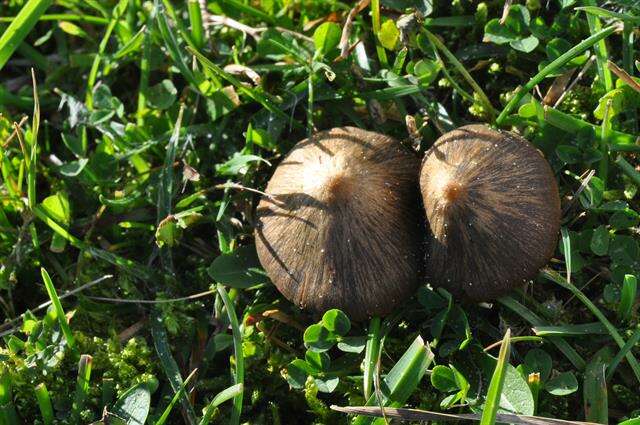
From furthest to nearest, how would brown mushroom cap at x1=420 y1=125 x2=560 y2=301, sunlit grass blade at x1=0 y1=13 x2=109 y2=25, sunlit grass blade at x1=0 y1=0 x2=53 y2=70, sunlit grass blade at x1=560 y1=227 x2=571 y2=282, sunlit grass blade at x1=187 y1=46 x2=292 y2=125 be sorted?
sunlit grass blade at x1=0 y1=13 x2=109 y2=25 → sunlit grass blade at x1=0 y1=0 x2=53 y2=70 → sunlit grass blade at x1=187 y1=46 x2=292 y2=125 → sunlit grass blade at x1=560 y1=227 x2=571 y2=282 → brown mushroom cap at x1=420 y1=125 x2=560 y2=301

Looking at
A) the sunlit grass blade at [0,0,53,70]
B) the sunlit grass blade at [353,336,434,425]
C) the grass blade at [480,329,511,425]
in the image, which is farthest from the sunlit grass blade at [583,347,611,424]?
the sunlit grass blade at [0,0,53,70]

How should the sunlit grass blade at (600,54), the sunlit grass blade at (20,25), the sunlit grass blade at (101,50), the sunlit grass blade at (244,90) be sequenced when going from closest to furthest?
the sunlit grass blade at (600,54) < the sunlit grass blade at (244,90) < the sunlit grass blade at (20,25) < the sunlit grass blade at (101,50)

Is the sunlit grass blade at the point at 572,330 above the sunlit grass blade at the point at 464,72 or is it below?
below

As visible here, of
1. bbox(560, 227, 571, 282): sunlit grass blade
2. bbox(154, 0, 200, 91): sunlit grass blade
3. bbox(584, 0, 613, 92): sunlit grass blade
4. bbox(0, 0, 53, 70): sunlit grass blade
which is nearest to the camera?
bbox(560, 227, 571, 282): sunlit grass blade

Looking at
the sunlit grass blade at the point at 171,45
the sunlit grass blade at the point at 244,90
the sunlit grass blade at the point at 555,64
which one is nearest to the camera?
the sunlit grass blade at the point at 555,64

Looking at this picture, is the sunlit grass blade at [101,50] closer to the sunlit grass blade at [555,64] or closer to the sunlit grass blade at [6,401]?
the sunlit grass blade at [6,401]

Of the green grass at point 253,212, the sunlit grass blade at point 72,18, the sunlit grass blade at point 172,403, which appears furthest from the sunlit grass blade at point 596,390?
the sunlit grass blade at point 72,18

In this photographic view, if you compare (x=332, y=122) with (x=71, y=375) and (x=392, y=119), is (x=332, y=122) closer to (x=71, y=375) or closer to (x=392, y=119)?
(x=392, y=119)

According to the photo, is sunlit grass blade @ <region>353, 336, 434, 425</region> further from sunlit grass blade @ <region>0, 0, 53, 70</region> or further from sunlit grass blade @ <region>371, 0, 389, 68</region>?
sunlit grass blade @ <region>0, 0, 53, 70</region>

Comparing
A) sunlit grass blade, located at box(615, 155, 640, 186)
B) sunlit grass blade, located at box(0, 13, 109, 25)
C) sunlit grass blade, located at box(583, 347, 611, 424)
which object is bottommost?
sunlit grass blade, located at box(583, 347, 611, 424)
